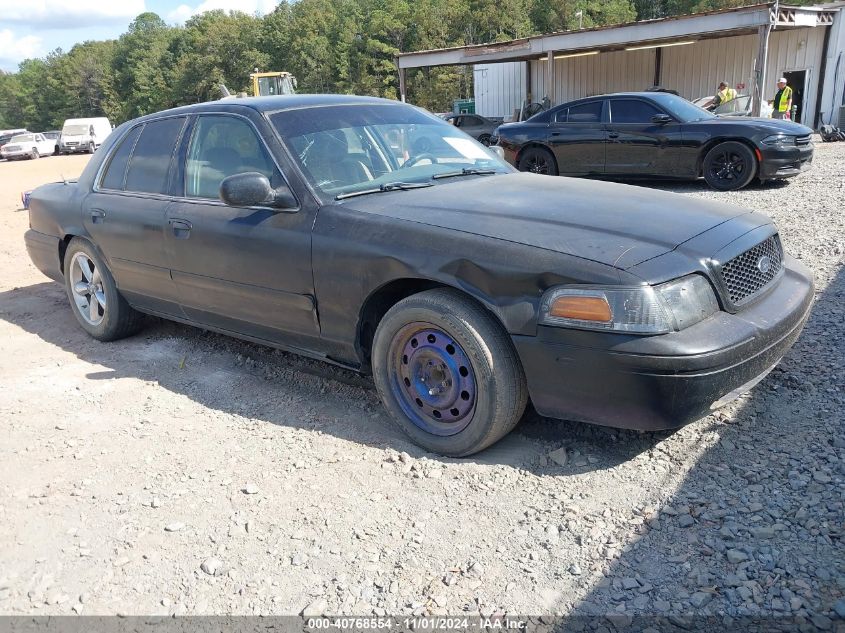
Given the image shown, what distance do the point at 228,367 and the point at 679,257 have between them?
9.91ft

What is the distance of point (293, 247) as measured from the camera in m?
3.59

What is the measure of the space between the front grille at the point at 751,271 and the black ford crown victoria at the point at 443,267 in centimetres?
1

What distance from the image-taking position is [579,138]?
1129 centimetres

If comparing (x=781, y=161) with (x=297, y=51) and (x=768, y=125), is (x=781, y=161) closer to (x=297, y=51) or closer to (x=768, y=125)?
(x=768, y=125)

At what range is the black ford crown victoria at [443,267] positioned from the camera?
9.00 feet

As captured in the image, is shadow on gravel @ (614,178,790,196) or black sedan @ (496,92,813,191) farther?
shadow on gravel @ (614,178,790,196)

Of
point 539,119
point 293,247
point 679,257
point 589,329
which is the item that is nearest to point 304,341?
point 293,247

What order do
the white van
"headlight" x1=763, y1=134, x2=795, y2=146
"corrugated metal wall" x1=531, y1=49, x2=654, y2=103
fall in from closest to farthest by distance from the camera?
"headlight" x1=763, y1=134, x2=795, y2=146, "corrugated metal wall" x1=531, y1=49, x2=654, y2=103, the white van

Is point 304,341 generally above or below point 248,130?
below

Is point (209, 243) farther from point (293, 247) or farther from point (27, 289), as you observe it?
point (27, 289)

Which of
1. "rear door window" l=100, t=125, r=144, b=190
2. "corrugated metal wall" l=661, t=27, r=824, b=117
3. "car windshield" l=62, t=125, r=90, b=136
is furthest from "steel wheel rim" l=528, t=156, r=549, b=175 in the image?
"car windshield" l=62, t=125, r=90, b=136

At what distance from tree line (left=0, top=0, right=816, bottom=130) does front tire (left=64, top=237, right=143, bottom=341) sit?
42650 mm

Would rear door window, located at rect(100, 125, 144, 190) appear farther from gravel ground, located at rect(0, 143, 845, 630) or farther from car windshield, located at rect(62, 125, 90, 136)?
car windshield, located at rect(62, 125, 90, 136)

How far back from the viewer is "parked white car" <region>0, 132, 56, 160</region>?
3928 centimetres
